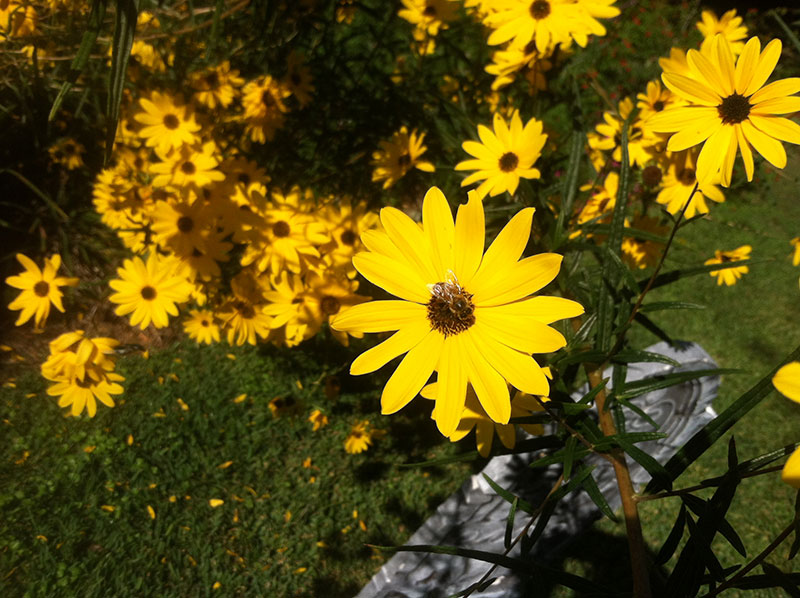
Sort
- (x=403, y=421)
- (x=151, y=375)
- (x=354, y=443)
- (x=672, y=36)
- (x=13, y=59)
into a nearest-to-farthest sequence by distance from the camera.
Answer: (x=13, y=59) < (x=354, y=443) < (x=403, y=421) < (x=151, y=375) < (x=672, y=36)

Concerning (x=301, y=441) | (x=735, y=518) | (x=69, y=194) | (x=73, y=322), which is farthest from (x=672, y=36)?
(x=73, y=322)

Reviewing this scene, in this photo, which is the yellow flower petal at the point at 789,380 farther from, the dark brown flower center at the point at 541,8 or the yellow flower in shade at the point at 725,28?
the yellow flower in shade at the point at 725,28

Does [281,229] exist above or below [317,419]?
above

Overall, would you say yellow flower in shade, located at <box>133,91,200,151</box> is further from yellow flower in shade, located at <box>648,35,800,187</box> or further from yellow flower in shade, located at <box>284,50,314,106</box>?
yellow flower in shade, located at <box>648,35,800,187</box>

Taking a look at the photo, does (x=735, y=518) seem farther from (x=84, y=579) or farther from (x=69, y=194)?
(x=69, y=194)

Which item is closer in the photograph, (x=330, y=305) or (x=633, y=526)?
(x=633, y=526)

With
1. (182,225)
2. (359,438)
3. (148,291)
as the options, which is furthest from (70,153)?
(359,438)

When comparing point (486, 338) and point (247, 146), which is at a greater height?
point (247, 146)

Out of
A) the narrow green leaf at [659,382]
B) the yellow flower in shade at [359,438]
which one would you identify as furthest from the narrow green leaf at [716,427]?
the yellow flower in shade at [359,438]

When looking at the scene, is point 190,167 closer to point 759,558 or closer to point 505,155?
point 505,155
